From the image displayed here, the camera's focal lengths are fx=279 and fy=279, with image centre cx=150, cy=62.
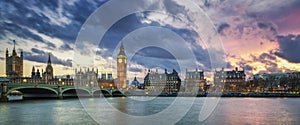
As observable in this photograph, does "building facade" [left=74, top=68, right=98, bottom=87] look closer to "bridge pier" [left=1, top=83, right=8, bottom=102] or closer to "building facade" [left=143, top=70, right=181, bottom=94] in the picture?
"building facade" [left=143, top=70, right=181, bottom=94]

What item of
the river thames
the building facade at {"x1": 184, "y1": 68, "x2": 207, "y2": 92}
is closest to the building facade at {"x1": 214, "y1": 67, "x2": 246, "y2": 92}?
the building facade at {"x1": 184, "y1": 68, "x2": 207, "y2": 92}

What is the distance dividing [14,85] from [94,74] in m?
122

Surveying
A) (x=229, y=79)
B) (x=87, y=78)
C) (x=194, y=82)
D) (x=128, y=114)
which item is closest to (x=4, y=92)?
(x=128, y=114)

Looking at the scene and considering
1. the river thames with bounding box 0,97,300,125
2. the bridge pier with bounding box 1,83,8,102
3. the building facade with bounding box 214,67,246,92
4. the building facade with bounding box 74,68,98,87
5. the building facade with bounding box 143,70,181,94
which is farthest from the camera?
the building facade with bounding box 143,70,181,94

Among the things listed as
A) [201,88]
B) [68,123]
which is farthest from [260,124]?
[201,88]

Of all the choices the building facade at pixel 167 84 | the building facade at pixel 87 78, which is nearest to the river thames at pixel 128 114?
the building facade at pixel 87 78

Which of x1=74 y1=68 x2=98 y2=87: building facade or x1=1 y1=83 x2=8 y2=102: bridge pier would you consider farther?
x1=74 y1=68 x2=98 y2=87: building facade

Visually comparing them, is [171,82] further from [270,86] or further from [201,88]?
[270,86]

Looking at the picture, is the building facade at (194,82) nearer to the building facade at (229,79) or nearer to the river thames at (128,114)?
the building facade at (229,79)

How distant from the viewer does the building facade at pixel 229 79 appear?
17762cm

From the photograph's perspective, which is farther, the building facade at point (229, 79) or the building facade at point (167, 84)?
the building facade at point (167, 84)

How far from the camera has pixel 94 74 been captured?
194 m

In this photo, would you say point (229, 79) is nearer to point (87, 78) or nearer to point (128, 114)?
point (87, 78)

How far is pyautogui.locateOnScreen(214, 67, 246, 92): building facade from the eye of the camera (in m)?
178
